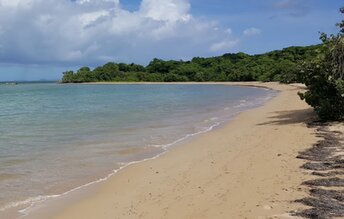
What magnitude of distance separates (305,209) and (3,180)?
6.39 metres

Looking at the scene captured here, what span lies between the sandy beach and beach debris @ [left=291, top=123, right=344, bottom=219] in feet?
0.74

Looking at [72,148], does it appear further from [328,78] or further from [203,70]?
[203,70]

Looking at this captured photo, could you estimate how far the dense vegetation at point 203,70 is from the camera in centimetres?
9912

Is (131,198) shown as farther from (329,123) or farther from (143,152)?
(329,123)

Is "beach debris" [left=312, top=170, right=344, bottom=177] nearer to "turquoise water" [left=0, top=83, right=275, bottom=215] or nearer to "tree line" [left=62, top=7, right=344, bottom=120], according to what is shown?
"turquoise water" [left=0, top=83, right=275, bottom=215]

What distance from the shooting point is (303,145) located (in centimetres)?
1153

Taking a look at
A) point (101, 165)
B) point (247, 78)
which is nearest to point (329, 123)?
point (101, 165)

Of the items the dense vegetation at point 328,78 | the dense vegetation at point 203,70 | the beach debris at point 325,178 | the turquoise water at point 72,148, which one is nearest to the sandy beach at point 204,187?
the beach debris at point 325,178

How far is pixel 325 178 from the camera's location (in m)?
7.75

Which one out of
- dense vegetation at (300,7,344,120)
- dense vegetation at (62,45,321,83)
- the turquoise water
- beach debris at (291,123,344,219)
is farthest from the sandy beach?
dense vegetation at (62,45,321,83)

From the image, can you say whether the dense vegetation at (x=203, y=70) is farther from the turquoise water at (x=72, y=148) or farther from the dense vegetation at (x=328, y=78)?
the dense vegetation at (x=328, y=78)

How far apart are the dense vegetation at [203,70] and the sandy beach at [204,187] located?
7691 cm

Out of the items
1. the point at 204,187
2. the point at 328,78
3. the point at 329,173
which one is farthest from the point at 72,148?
the point at 328,78

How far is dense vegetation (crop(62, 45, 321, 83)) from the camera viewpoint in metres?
99.1
